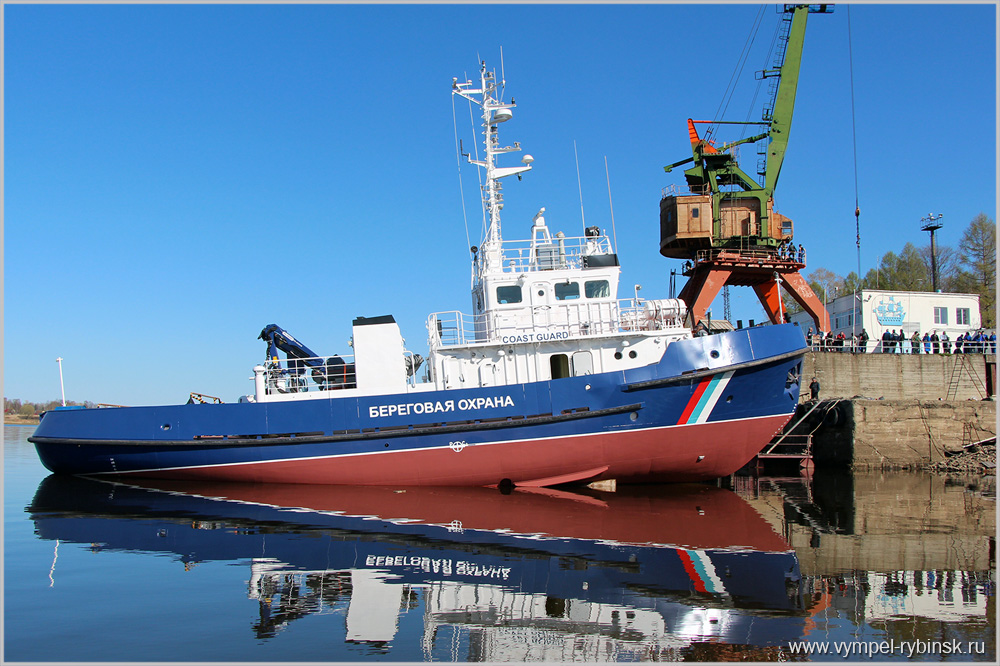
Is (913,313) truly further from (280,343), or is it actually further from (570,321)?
(280,343)

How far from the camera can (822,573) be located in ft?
22.4

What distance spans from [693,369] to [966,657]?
297 inches

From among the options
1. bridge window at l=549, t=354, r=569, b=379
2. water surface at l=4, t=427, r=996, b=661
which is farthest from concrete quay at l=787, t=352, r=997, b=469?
bridge window at l=549, t=354, r=569, b=379

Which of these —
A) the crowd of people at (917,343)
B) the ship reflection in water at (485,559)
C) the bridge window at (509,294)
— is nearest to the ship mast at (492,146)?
the bridge window at (509,294)

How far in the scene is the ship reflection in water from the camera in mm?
5238

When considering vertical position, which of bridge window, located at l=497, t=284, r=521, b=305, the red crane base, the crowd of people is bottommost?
the crowd of people

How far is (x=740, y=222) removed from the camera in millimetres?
23531

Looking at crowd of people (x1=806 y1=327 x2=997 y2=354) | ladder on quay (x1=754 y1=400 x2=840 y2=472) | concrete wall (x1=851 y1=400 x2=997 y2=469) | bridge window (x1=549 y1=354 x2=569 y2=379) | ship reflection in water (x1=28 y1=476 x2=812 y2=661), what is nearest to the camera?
ship reflection in water (x1=28 y1=476 x2=812 y2=661)

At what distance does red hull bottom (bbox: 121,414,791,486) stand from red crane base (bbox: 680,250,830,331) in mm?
10062

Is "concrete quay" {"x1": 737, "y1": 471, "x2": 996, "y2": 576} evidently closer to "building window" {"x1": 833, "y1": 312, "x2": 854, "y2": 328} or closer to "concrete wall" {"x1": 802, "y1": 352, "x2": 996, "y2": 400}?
"concrete wall" {"x1": 802, "y1": 352, "x2": 996, "y2": 400}

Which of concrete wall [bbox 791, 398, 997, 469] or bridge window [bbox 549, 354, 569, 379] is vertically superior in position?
bridge window [bbox 549, 354, 569, 379]

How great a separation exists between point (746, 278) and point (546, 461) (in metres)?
14.7

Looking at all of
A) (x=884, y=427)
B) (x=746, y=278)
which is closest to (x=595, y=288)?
(x=884, y=427)

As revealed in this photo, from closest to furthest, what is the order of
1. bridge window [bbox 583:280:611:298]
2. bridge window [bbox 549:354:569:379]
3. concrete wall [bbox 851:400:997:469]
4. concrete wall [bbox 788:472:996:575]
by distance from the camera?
concrete wall [bbox 788:472:996:575]
bridge window [bbox 549:354:569:379]
bridge window [bbox 583:280:611:298]
concrete wall [bbox 851:400:997:469]
